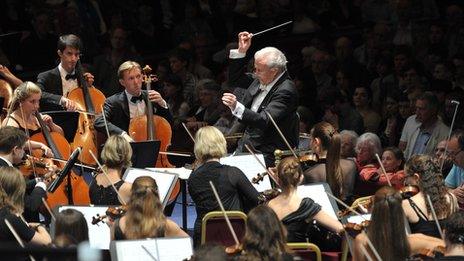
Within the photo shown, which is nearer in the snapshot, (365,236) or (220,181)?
(365,236)

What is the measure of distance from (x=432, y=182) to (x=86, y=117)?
3277 mm

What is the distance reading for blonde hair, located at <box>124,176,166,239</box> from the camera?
17.7ft

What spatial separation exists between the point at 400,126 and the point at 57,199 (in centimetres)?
337

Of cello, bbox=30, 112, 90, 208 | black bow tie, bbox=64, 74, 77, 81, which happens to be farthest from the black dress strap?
black bow tie, bbox=64, 74, 77, 81

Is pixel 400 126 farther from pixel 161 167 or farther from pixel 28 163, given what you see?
pixel 28 163

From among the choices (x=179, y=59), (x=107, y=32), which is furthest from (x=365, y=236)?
(x=107, y=32)

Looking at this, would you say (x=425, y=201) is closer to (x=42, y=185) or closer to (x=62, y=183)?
(x=42, y=185)

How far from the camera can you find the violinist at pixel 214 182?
6.43 meters

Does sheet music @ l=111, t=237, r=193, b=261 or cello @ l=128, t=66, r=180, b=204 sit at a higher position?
cello @ l=128, t=66, r=180, b=204

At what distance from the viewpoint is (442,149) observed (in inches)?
305

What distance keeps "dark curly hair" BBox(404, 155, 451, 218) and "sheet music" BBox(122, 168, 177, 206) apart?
58.1 inches

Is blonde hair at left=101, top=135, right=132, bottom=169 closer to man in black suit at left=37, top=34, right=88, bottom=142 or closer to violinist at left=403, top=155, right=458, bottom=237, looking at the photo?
man in black suit at left=37, top=34, right=88, bottom=142

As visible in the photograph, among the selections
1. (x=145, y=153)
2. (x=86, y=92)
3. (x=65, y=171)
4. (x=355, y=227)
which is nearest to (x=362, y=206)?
(x=355, y=227)

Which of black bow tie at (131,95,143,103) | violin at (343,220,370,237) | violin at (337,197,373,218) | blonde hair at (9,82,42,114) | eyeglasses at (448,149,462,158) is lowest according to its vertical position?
violin at (337,197,373,218)
